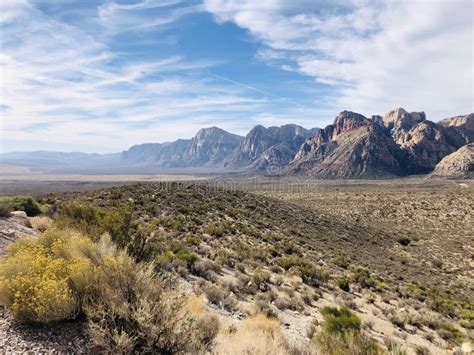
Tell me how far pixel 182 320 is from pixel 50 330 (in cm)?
200

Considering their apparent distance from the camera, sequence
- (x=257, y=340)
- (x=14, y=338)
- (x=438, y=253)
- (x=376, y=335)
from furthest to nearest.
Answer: (x=438, y=253), (x=376, y=335), (x=257, y=340), (x=14, y=338)

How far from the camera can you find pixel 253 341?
5.72 m

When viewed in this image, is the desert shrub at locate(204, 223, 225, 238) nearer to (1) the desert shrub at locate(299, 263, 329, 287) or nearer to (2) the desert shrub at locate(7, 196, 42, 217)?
(1) the desert shrub at locate(299, 263, 329, 287)

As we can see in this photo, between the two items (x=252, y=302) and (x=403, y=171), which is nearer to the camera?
(x=252, y=302)

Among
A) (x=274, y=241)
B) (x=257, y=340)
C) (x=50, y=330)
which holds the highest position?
(x=50, y=330)

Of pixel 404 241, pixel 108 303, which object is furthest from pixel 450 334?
pixel 404 241

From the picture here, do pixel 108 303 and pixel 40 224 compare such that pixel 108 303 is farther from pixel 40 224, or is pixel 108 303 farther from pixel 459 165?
pixel 459 165

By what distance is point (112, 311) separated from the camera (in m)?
5.03

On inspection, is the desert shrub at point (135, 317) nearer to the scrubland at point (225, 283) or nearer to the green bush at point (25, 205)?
the scrubland at point (225, 283)

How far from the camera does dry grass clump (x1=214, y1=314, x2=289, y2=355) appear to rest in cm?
531

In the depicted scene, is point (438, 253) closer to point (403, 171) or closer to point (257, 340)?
point (257, 340)

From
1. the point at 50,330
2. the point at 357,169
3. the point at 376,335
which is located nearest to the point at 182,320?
the point at 50,330

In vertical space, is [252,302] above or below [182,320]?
below

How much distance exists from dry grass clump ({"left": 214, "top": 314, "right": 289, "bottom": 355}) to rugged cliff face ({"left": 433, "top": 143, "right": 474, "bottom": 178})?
173304 mm
